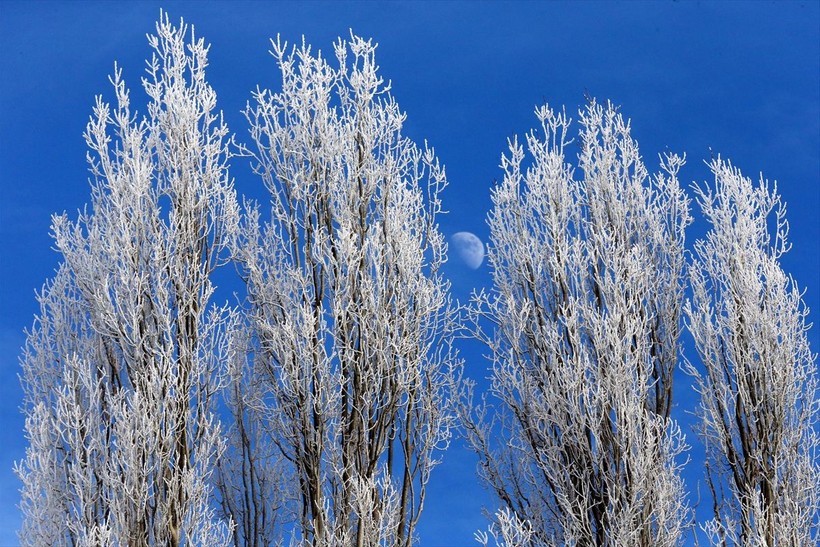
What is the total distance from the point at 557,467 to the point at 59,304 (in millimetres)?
5810

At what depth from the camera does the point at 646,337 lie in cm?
1034

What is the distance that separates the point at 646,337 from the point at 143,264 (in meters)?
5.40

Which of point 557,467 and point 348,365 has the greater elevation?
point 348,365

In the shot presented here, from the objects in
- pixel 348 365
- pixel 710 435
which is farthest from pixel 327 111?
pixel 710 435

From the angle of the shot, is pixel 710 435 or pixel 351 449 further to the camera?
pixel 710 435

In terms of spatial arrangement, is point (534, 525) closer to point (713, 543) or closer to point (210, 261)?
point (713, 543)

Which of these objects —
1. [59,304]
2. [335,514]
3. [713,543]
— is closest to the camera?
[335,514]

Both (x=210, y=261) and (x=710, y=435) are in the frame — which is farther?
(x=710, y=435)

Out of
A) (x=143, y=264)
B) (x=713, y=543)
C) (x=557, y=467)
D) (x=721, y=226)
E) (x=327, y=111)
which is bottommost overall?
(x=713, y=543)

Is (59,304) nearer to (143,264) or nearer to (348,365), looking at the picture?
(143,264)

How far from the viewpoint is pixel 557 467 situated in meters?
9.87

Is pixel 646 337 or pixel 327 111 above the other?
pixel 327 111

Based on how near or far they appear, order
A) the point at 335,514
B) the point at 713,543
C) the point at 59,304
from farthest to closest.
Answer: the point at 59,304, the point at 713,543, the point at 335,514

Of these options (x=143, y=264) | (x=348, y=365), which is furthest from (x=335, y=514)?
(x=143, y=264)
